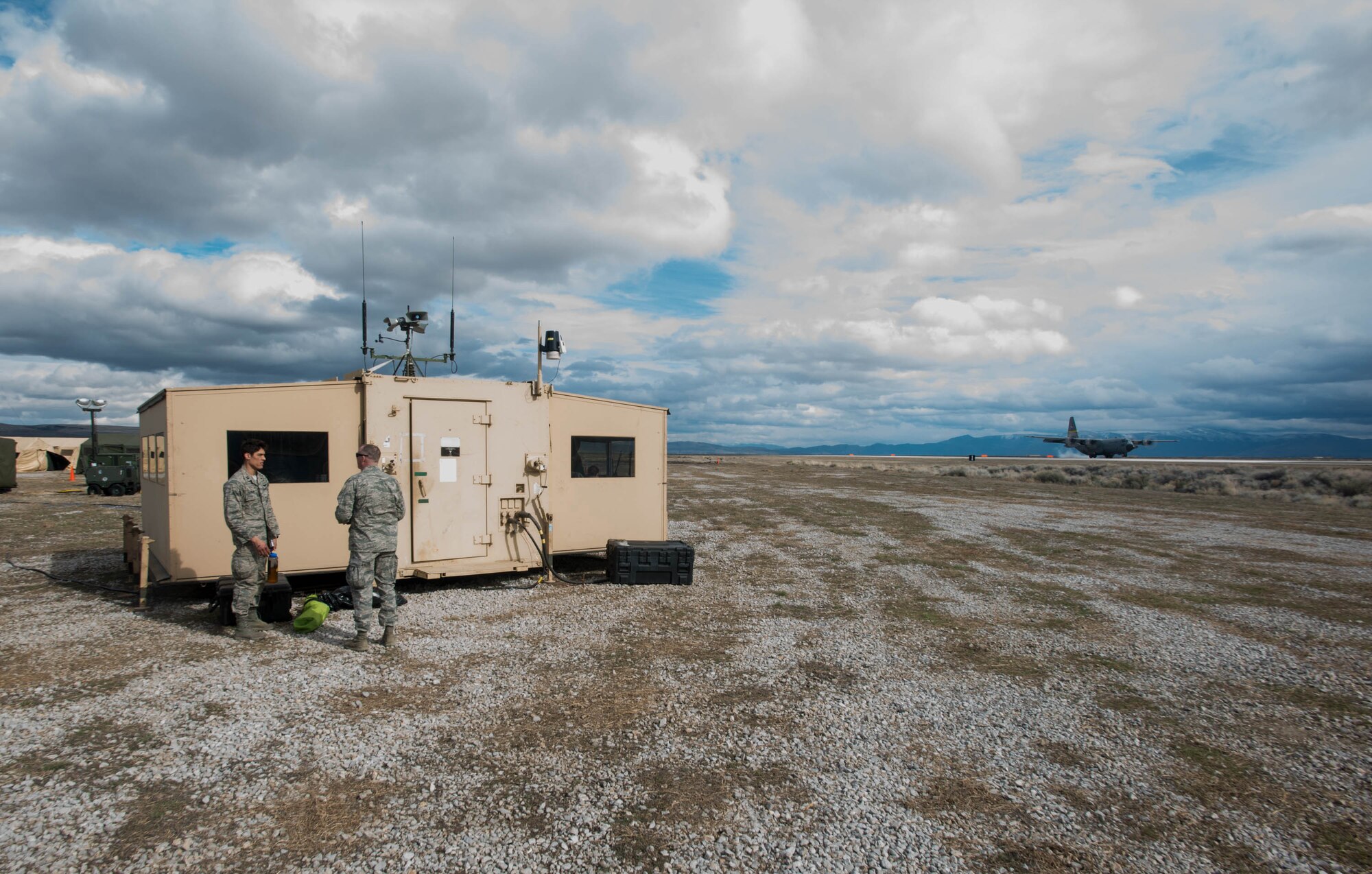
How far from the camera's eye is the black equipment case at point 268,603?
8281 millimetres

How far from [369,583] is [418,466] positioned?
295 cm

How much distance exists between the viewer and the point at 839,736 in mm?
5645

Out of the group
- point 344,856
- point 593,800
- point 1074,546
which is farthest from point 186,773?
point 1074,546

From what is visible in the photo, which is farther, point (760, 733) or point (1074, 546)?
point (1074, 546)

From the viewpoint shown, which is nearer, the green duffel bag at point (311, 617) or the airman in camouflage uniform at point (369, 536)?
the airman in camouflage uniform at point (369, 536)

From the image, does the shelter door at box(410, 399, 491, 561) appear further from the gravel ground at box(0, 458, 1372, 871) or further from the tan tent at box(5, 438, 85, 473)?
the tan tent at box(5, 438, 85, 473)

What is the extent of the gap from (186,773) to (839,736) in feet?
16.4

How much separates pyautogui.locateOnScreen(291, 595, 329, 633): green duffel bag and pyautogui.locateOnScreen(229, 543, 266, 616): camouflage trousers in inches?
22.2

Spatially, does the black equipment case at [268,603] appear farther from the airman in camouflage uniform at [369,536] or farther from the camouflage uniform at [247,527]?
the airman in camouflage uniform at [369,536]

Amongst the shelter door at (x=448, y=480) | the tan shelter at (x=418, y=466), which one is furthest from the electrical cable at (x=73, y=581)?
the shelter door at (x=448, y=480)

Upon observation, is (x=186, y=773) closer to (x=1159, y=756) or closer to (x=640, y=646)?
(x=640, y=646)

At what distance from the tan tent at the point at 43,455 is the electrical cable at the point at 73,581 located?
39.5 metres

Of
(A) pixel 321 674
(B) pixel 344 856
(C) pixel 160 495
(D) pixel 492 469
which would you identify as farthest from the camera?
(D) pixel 492 469

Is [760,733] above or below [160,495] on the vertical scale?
below
